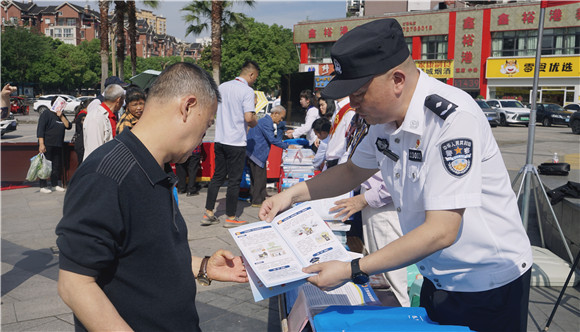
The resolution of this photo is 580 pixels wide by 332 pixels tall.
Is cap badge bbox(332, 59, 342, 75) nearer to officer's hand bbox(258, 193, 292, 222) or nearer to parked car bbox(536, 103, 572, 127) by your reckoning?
officer's hand bbox(258, 193, 292, 222)

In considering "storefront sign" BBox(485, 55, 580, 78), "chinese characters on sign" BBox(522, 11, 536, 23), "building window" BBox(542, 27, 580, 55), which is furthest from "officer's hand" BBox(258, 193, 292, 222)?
"chinese characters on sign" BBox(522, 11, 536, 23)

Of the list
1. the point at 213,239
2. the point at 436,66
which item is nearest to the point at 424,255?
the point at 213,239

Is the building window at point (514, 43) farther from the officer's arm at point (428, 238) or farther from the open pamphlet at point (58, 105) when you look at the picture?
the officer's arm at point (428, 238)

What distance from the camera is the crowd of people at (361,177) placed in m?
1.38

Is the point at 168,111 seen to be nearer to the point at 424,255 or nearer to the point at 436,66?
the point at 424,255

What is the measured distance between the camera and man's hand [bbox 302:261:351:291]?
6.08 feet

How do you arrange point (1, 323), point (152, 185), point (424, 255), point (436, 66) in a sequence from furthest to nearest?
1. point (436, 66)
2. point (1, 323)
3. point (424, 255)
4. point (152, 185)

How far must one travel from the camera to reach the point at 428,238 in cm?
171

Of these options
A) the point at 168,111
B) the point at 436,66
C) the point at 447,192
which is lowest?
the point at 447,192

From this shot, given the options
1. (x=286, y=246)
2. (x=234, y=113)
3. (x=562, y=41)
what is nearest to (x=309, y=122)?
(x=234, y=113)

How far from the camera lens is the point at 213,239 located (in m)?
6.18

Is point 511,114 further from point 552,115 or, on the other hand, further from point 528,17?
point 528,17

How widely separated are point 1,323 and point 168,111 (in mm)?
3389

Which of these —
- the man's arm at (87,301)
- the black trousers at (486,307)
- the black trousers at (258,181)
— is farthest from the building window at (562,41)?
the man's arm at (87,301)
